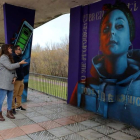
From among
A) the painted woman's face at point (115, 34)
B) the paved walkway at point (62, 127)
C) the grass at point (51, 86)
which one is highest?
the painted woman's face at point (115, 34)

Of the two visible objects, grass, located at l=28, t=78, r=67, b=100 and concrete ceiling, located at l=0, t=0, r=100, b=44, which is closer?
concrete ceiling, located at l=0, t=0, r=100, b=44

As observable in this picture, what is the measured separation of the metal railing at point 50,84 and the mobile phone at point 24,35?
2.03 meters

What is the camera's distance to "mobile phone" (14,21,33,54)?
617 centimetres

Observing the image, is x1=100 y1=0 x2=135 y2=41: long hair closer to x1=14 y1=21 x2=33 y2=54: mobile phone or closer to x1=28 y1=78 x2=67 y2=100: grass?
x1=14 y1=21 x2=33 y2=54: mobile phone

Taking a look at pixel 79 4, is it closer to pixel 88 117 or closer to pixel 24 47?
pixel 24 47

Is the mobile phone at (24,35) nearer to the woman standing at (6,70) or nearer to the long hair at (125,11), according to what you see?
the woman standing at (6,70)

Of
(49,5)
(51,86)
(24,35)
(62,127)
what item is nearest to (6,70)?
(62,127)

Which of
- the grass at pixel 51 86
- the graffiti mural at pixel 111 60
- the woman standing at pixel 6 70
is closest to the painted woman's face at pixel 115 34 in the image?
the graffiti mural at pixel 111 60

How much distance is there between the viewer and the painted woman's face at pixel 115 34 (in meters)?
4.59

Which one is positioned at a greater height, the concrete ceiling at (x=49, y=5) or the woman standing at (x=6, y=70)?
the concrete ceiling at (x=49, y=5)

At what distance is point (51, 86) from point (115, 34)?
167 inches

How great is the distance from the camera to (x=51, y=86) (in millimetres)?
7980

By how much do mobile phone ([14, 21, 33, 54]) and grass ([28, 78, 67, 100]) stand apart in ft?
7.17

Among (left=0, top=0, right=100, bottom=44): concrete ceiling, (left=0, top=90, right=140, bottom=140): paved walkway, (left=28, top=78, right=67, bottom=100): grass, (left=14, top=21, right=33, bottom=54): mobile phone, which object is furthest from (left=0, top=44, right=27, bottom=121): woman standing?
(left=28, top=78, right=67, bottom=100): grass
